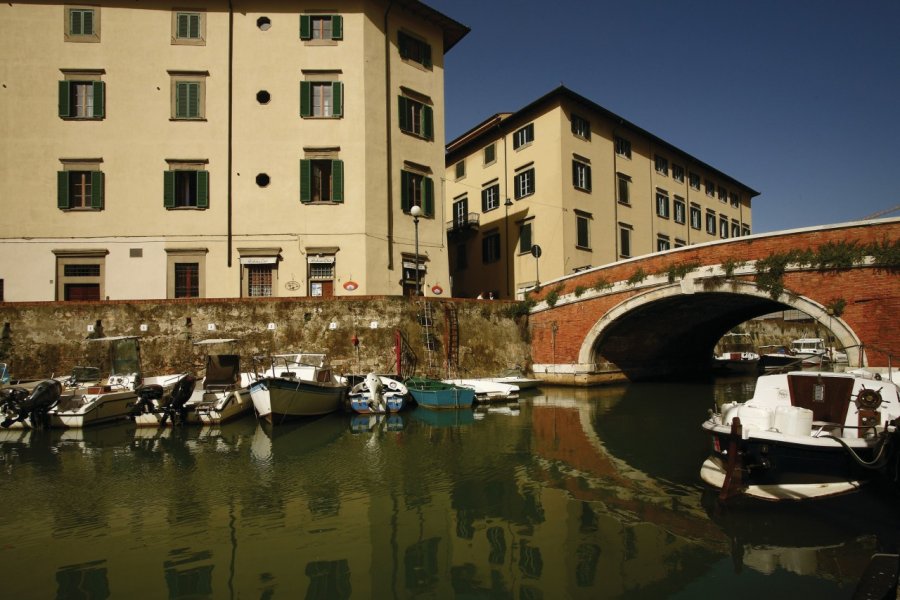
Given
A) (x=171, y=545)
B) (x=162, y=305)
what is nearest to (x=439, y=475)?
(x=171, y=545)

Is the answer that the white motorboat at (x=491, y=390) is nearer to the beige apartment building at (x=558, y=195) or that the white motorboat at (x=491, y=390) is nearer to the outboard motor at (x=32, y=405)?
the beige apartment building at (x=558, y=195)

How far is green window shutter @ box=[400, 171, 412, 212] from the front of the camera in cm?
A: 2659

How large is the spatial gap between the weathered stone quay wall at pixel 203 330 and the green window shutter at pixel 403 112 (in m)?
9.72

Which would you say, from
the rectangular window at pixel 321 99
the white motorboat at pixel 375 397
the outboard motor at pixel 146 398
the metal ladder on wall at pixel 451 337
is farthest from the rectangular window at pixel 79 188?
the metal ladder on wall at pixel 451 337

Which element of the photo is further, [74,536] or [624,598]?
[74,536]

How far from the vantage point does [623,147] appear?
35.3m

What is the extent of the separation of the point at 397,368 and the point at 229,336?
6.94m

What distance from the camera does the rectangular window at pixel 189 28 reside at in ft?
83.7

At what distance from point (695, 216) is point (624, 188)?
10.2 metres

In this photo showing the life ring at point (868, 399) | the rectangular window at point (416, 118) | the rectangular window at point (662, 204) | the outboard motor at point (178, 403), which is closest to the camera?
the life ring at point (868, 399)

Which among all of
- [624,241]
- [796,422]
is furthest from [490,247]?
[796,422]

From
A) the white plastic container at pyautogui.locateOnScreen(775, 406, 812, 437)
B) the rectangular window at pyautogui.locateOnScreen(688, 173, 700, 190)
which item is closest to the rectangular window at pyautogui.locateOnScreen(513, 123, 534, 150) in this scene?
the rectangular window at pyautogui.locateOnScreen(688, 173, 700, 190)

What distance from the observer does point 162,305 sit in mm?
21609

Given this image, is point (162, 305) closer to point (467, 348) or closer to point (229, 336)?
point (229, 336)
